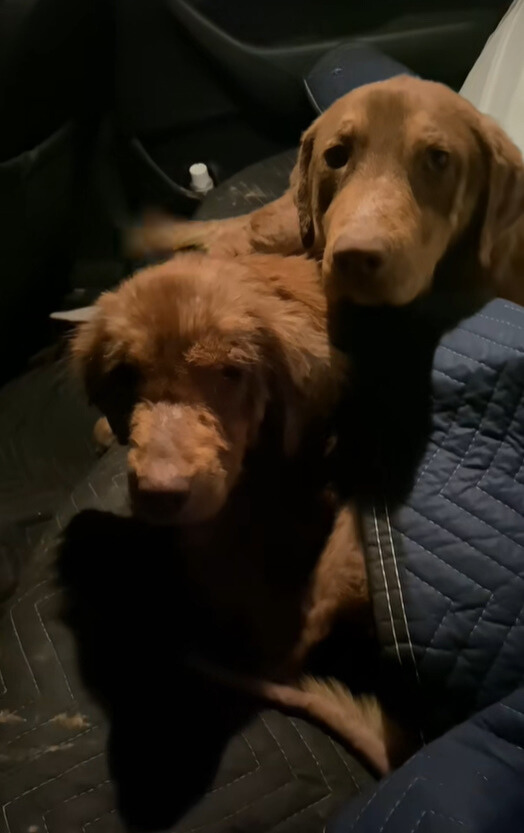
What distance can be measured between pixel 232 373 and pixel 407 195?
0.28 m

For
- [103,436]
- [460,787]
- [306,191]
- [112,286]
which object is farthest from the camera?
[112,286]

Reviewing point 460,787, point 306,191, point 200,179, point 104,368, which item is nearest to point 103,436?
point 104,368

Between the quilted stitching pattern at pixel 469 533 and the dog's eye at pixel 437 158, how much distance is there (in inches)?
7.4

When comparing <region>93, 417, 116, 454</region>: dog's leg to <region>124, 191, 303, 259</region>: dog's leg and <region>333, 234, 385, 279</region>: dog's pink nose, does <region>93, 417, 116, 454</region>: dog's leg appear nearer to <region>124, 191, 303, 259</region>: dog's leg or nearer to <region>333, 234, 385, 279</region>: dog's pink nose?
<region>124, 191, 303, 259</region>: dog's leg

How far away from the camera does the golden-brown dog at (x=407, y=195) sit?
2.92 ft

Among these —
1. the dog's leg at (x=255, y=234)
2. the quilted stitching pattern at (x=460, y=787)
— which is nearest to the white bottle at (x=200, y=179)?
the dog's leg at (x=255, y=234)

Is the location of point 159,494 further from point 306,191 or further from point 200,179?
point 200,179

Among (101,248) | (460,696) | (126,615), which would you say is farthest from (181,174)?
(460,696)

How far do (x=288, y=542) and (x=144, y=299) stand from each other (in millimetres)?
346

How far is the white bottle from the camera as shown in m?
2.00

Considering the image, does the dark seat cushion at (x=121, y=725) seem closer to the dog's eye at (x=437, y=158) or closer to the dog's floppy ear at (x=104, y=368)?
the dog's floppy ear at (x=104, y=368)

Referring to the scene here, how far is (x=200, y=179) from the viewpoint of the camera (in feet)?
6.56

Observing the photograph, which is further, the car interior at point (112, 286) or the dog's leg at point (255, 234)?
the dog's leg at point (255, 234)

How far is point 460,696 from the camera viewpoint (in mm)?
892
